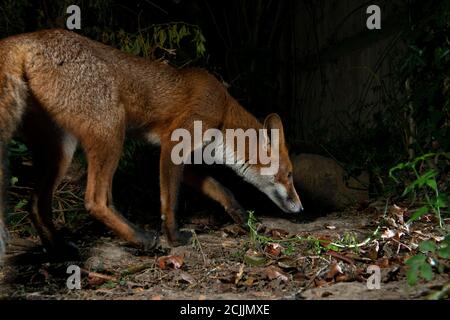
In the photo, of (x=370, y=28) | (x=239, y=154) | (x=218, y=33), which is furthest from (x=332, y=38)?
(x=239, y=154)

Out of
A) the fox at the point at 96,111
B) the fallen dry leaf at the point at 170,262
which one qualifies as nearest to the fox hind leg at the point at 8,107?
the fox at the point at 96,111

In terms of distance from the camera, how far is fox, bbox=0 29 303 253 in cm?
408

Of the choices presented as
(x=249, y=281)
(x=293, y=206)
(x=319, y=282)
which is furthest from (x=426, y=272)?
(x=293, y=206)

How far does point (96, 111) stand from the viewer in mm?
4219

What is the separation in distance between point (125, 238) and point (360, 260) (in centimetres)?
184

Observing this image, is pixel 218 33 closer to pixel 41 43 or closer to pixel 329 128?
pixel 329 128

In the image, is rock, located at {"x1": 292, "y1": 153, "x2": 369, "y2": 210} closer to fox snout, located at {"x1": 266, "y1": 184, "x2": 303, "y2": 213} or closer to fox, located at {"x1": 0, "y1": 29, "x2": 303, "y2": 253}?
fox snout, located at {"x1": 266, "y1": 184, "x2": 303, "y2": 213}

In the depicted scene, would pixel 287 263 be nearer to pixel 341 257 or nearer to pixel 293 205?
pixel 341 257

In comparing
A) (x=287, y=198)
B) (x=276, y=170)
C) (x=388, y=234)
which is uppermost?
(x=276, y=170)

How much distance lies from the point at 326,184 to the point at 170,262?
9.64 feet

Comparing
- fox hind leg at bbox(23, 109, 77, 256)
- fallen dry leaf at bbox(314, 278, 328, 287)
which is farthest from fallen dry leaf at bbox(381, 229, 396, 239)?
fox hind leg at bbox(23, 109, 77, 256)

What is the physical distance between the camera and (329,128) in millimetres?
7871

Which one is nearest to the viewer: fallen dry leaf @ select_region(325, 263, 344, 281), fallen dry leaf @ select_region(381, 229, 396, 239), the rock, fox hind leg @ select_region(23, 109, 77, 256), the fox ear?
fallen dry leaf @ select_region(325, 263, 344, 281)

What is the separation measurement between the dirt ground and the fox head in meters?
0.60
